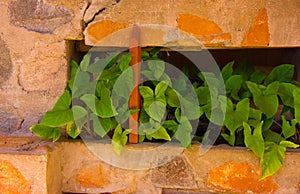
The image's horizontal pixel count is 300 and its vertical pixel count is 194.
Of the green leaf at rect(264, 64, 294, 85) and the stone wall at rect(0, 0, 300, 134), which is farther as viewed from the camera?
the green leaf at rect(264, 64, 294, 85)

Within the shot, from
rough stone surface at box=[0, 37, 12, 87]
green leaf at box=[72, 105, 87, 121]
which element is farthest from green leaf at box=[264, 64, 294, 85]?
rough stone surface at box=[0, 37, 12, 87]

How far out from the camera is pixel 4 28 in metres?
1.56

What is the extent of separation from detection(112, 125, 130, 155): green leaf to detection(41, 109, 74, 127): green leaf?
16 centimetres

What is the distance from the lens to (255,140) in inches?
55.8

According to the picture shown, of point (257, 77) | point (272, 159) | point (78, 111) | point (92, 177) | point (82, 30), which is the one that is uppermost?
point (82, 30)

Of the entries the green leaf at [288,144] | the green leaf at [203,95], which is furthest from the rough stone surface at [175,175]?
the green leaf at [288,144]

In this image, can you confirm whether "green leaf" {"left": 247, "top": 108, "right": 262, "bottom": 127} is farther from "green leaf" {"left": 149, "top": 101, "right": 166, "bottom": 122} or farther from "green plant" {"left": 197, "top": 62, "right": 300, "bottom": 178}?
"green leaf" {"left": 149, "top": 101, "right": 166, "bottom": 122}

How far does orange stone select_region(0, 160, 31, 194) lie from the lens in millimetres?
1431

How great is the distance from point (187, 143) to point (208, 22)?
42cm

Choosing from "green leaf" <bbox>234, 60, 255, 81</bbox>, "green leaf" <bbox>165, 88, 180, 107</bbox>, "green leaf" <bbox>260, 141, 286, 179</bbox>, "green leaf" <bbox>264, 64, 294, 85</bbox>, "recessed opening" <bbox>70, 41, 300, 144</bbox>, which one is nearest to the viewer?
"green leaf" <bbox>260, 141, 286, 179</bbox>

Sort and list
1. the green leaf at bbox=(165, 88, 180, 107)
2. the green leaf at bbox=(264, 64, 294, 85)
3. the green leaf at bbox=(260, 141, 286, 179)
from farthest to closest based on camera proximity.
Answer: the green leaf at bbox=(264, 64, 294, 85) → the green leaf at bbox=(165, 88, 180, 107) → the green leaf at bbox=(260, 141, 286, 179)

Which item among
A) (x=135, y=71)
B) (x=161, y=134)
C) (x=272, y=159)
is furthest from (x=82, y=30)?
(x=272, y=159)

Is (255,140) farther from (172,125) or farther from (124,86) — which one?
(124,86)

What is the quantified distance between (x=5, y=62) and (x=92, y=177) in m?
0.52
